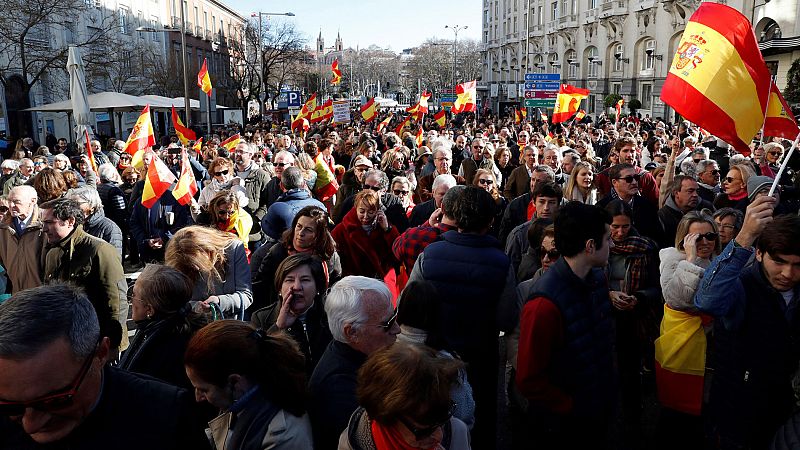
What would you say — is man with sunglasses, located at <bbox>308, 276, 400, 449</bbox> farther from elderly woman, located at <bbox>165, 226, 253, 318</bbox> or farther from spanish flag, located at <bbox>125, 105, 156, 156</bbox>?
spanish flag, located at <bbox>125, 105, 156, 156</bbox>

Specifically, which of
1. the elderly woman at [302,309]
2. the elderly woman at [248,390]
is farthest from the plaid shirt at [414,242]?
the elderly woman at [248,390]

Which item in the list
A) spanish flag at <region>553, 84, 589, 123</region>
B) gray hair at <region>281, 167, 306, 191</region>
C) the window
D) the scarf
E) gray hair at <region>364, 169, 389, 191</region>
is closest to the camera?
the scarf

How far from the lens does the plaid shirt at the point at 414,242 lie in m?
4.28

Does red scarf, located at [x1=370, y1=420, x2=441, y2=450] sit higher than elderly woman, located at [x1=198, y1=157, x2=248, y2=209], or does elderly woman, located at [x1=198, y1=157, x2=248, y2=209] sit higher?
elderly woman, located at [x1=198, y1=157, x2=248, y2=209]

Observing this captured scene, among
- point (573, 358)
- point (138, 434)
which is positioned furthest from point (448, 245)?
point (138, 434)

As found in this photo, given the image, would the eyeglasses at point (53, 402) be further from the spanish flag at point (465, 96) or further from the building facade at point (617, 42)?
the building facade at point (617, 42)

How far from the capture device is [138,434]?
190 cm

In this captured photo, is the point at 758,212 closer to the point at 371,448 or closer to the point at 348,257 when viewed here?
the point at 371,448

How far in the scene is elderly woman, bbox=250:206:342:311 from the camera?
4.45 metres

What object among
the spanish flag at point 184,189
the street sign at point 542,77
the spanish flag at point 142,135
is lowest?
the spanish flag at point 184,189

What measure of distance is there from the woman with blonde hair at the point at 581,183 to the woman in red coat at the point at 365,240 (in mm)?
2169

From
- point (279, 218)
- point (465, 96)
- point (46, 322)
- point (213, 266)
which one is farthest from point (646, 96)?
point (46, 322)

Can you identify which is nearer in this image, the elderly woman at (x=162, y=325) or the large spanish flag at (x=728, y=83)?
the elderly woman at (x=162, y=325)

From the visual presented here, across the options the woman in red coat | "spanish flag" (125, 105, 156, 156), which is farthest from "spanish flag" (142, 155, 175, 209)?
"spanish flag" (125, 105, 156, 156)
